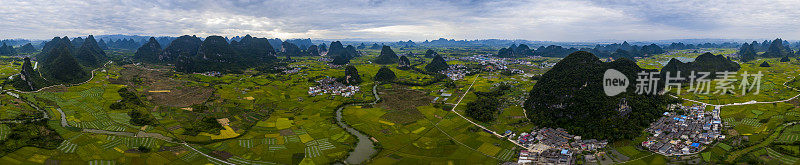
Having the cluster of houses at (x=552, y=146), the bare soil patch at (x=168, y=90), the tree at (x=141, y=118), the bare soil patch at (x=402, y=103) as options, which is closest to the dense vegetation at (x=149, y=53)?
the bare soil patch at (x=168, y=90)

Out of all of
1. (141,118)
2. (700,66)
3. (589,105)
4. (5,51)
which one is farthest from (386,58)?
(5,51)

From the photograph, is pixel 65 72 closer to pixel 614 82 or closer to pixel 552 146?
pixel 552 146

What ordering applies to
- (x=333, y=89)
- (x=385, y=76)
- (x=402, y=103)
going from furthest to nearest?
1. (x=385, y=76)
2. (x=333, y=89)
3. (x=402, y=103)

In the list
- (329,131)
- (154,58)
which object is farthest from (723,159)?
(154,58)

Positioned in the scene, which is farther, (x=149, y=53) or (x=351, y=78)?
(x=149, y=53)

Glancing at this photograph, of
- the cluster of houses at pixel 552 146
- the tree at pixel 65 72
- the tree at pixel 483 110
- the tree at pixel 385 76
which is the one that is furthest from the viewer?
the tree at pixel 385 76

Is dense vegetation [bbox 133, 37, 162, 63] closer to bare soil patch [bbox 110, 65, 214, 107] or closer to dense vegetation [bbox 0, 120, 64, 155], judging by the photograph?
bare soil patch [bbox 110, 65, 214, 107]

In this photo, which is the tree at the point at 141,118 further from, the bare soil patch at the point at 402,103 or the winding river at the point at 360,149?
the bare soil patch at the point at 402,103
